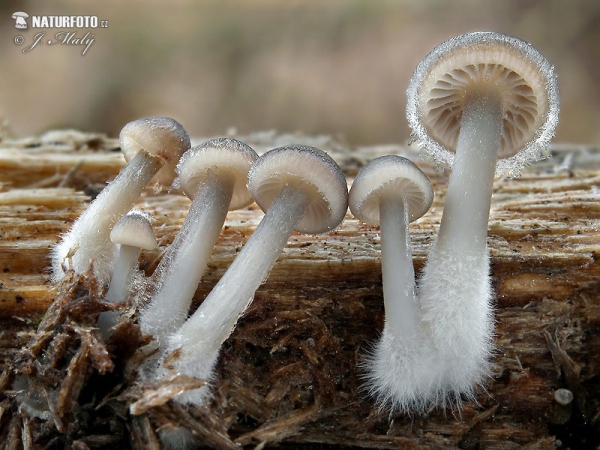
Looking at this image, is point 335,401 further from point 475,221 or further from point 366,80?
point 366,80

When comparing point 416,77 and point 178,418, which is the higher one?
point 416,77

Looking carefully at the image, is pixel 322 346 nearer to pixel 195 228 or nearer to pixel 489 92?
pixel 195 228

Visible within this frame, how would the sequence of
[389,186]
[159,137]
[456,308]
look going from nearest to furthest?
[456,308], [389,186], [159,137]

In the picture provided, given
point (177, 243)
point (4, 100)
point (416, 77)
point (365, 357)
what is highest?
point (4, 100)

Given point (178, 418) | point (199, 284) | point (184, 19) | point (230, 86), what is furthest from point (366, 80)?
point (178, 418)

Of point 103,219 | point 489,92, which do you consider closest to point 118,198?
point 103,219

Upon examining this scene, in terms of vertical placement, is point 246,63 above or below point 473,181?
above
